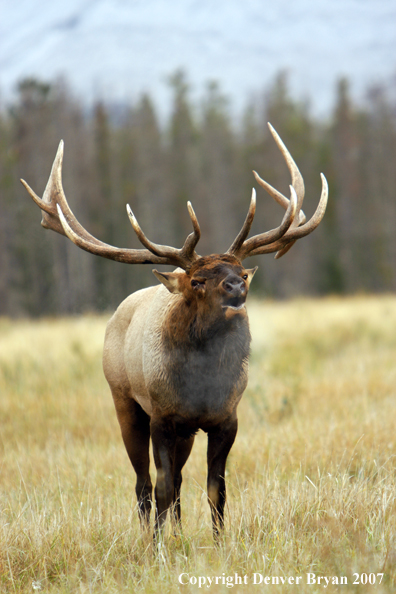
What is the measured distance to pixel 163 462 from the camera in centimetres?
328

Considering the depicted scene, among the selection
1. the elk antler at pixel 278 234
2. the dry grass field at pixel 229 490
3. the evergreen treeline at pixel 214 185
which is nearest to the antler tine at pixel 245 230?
the elk antler at pixel 278 234

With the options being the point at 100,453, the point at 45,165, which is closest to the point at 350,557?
the point at 100,453

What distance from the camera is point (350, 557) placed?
2.61 metres

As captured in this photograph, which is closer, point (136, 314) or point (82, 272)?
point (136, 314)

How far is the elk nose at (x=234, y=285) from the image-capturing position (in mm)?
2951

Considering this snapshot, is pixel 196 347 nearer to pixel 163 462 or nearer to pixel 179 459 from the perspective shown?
pixel 163 462

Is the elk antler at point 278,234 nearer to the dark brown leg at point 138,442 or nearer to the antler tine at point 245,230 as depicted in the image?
the antler tine at point 245,230

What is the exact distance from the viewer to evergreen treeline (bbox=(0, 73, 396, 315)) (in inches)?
1030

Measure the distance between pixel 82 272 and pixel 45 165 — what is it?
4530 mm

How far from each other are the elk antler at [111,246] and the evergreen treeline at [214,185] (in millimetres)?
21942

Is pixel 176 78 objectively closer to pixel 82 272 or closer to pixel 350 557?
pixel 82 272

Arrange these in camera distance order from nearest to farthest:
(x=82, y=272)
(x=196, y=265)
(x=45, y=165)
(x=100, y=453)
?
(x=196, y=265)
(x=100, y=453)
(x=45, y=165)
(x=82, y=272)

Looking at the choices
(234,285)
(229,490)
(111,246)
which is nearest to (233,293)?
(234,285)

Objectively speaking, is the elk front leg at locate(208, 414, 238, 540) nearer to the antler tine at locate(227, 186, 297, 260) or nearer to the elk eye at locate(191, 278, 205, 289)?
the elk eye at locate(191, 278, 205, 289)
